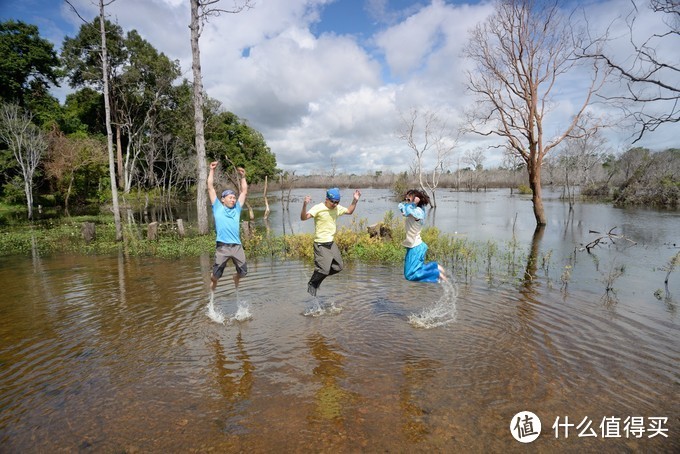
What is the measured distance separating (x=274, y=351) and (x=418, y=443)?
2.46 metres

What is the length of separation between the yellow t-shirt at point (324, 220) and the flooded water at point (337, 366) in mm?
1410

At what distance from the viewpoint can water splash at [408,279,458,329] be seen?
6242mm

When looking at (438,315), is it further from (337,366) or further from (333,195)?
(333,195)

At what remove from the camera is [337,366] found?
4.80 metres

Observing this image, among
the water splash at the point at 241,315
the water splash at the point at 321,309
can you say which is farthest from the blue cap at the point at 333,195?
the water splash at the point at 241,315

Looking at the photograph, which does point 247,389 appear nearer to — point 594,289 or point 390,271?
point 390,271

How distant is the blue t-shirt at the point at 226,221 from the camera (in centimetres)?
615

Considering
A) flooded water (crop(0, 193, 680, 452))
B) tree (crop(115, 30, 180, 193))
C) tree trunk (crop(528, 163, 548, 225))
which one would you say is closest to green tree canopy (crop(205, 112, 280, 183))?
tree (crop(115, 30, 180, 193))

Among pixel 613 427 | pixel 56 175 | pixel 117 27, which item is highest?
pixel 117 27

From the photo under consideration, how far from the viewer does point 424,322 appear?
6.26m

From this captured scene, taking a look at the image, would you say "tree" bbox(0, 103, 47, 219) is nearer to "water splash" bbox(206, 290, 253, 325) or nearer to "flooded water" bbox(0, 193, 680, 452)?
"flooded water" bbox(0, 193, 680, 452)

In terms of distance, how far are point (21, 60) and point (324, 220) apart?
4183 cm

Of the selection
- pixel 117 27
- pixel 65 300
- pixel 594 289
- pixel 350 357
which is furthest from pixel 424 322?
pixel 117 27

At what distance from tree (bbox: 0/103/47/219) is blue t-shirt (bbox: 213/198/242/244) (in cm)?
2950
